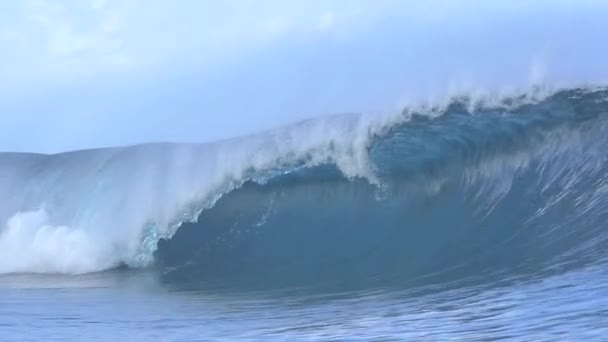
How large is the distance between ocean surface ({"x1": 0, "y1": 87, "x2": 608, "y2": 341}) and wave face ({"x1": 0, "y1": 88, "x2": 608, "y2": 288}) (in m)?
0.03

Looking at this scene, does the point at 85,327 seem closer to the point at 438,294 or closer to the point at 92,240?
the point at 438,294

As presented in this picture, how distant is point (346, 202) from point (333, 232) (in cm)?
58

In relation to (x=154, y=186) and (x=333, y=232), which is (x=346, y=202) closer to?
(x=333, y=232)

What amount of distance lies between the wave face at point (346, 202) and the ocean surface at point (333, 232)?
3 centimetres

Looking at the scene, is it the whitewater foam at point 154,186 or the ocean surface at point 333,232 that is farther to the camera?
the whitewater foam at point 154,186

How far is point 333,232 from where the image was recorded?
12.3 metres

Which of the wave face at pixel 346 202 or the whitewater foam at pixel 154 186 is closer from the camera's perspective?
the wave face at pixel 346 202

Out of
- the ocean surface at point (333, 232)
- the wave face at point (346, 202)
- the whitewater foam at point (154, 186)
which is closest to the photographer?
the ocean surface at point (333, 232)

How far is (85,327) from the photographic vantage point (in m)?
8.72

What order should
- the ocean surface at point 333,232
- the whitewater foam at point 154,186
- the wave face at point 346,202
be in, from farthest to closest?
1. the whitewater foam at point 154,186
2. the wave face at point 346,202
3. the ocean surface at point 333,232

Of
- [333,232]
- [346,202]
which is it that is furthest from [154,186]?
[333,232]

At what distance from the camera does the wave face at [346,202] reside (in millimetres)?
10914

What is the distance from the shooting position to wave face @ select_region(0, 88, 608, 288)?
35.8 ft

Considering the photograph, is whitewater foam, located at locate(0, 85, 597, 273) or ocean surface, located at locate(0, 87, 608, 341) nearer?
ocean surface, located at locate(0, 87, 608, 341)
